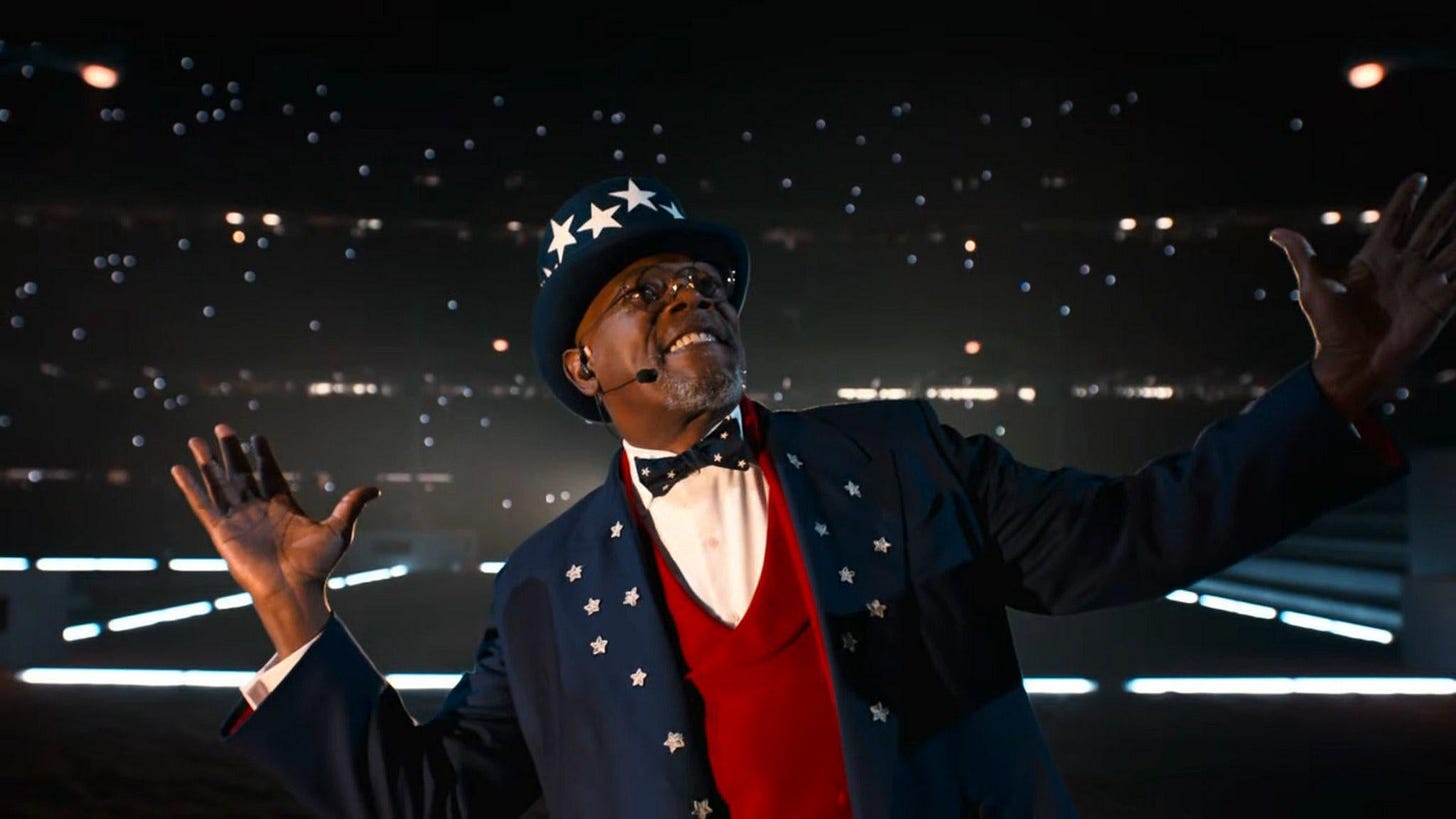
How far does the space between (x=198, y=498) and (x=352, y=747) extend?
39cm

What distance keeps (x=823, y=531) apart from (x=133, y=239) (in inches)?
484

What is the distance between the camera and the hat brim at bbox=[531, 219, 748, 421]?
1.42 meters

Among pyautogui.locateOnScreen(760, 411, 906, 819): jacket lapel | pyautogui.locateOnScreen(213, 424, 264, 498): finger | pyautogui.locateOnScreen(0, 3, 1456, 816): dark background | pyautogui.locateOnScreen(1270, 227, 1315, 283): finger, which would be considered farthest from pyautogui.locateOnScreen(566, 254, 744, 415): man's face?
pyautogui.locateOnScreen(0, 3, 1456, 816): dark background

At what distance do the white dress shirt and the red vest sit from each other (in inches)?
1.4

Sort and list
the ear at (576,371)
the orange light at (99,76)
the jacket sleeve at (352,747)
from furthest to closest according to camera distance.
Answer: the orange light at (99,76)
the ear at (576,371)
the jacket sleeve at (352,747)

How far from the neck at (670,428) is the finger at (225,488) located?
0.56 meters

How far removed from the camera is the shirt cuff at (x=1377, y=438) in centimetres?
104

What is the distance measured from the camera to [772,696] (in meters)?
1.11

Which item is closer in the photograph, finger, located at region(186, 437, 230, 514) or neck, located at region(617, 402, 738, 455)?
finger, located at region(186, 437, 230, 514)

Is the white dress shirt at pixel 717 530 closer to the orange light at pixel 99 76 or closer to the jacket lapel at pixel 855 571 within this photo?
the jacket lapel at pixel 855 571

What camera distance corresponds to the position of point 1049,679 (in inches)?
197

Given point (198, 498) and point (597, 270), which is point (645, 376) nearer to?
point (597, 270)

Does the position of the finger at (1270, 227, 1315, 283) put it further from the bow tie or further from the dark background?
the dark background

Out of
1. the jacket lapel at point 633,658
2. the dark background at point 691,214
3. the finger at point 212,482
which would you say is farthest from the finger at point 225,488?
the dark background at point 691,214
